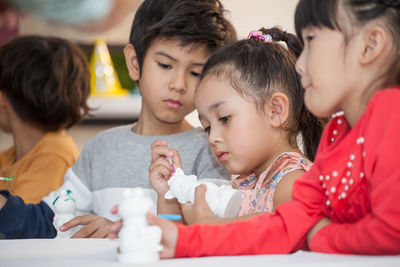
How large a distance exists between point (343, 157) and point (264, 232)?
6.9 inches

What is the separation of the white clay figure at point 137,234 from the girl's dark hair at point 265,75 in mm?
635

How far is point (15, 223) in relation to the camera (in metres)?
1.47

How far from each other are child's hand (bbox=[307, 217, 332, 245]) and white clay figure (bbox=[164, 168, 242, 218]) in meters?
0.24

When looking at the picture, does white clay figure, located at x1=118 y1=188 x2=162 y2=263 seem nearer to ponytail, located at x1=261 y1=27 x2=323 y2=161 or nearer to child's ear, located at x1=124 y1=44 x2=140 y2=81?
ponytail, located at x1=261 y1=27 x2=323 y2=161

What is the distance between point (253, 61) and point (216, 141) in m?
0.23

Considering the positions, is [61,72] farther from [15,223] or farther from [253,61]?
[253,61]

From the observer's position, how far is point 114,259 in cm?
74

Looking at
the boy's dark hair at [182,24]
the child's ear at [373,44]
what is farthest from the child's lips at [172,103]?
the child's ear at [373,44]

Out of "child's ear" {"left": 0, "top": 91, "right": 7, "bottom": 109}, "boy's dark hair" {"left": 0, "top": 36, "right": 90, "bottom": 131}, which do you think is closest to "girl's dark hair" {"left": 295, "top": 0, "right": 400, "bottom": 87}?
"boy's dark hair" {"left": 0, "top": 36, "right": 90, "bottom": 131}

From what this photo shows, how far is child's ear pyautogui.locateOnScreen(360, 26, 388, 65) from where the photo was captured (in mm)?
798

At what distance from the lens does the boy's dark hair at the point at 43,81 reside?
2146 mm

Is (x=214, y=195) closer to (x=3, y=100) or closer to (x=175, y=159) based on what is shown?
(x=175, y=159)

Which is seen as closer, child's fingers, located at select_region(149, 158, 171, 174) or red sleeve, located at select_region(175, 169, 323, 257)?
red sleeve, located at select_region(175, 169, 323, 257)

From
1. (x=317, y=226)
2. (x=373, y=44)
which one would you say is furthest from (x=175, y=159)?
(x=373, y=44)
